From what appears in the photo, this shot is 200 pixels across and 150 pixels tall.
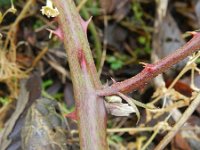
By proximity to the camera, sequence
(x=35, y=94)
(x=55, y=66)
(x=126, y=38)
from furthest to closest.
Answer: (x=126, y=38), (x=55, y=66), (x=35, y=94)

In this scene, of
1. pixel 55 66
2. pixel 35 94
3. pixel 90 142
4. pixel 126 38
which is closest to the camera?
pixel 90 142

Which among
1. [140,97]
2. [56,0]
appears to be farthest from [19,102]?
[56,0]

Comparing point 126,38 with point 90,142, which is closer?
point 90,142

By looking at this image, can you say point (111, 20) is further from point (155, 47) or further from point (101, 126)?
point (101, 126)
